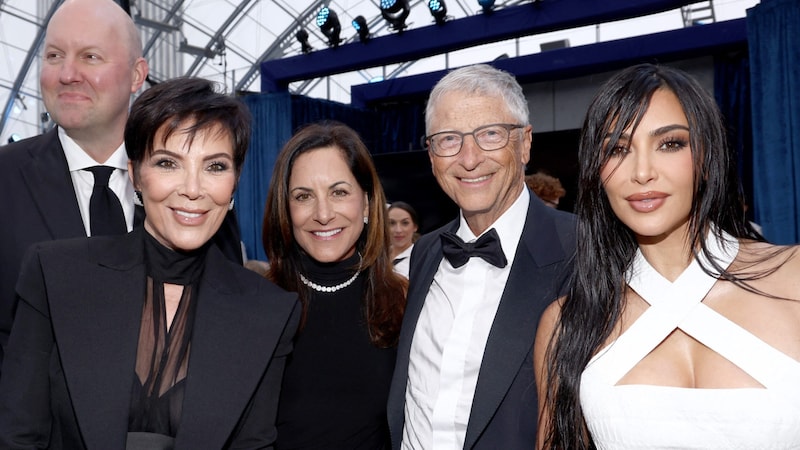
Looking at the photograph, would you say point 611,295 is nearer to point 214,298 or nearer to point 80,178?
point 214,298

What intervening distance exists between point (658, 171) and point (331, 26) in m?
8.27

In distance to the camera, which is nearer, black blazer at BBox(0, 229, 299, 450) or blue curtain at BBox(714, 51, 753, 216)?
black blazer at BBox(0, 229, 299, 450)

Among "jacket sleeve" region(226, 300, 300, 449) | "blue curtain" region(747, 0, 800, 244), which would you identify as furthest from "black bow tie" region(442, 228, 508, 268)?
"blue curtain" region(747, 0, 800, 244)

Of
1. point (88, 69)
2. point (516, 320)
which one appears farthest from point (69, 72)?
point (516, 320)

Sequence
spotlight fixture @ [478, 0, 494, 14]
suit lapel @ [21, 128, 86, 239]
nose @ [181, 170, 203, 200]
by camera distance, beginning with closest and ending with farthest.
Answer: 1. nose @ [181, 170, 203, 200]
2. suit lapel @ [21, 128, 86, 239]
3. spotlight fixture @ [478, 0, 494, 14]

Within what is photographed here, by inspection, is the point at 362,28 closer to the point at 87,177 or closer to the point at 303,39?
the point at 303,39

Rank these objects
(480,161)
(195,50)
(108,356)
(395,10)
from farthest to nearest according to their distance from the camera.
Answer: (195,50) → (395,10) → (480,161) → (108,356)

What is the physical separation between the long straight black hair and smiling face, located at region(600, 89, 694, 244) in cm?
2

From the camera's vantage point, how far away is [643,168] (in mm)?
1534

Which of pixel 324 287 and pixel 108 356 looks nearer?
pixel 108 356

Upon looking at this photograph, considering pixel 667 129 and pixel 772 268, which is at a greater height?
pixel 667 129

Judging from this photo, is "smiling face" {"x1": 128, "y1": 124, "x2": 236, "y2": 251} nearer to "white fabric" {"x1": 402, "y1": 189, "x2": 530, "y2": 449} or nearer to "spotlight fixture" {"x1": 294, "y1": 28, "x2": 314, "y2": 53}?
"white fabric" {"x1": 402, "y1": 189, "x2": 530, "y2": 449}

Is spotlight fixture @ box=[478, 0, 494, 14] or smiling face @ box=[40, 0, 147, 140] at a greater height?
spotlight fixture @ box=[478, 0, 494, 14]

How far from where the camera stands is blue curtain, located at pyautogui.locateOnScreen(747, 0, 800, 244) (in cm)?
589
